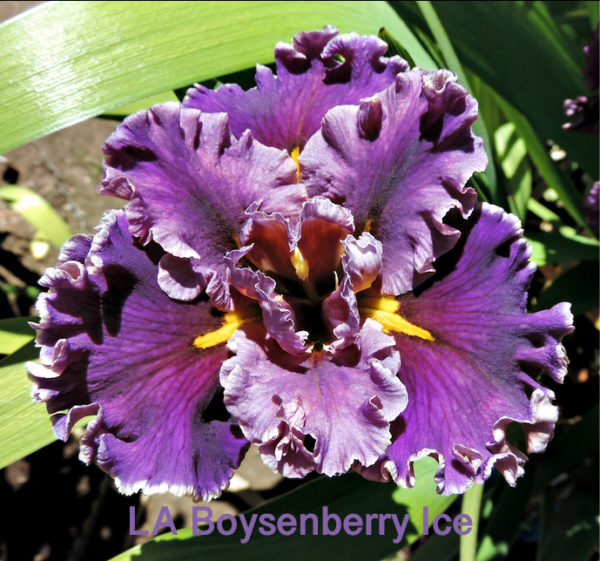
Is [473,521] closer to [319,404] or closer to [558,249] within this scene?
[319,404]

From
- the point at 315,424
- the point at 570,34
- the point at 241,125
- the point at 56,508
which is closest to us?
the point at 315,424

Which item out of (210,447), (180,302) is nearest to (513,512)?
(210,447)

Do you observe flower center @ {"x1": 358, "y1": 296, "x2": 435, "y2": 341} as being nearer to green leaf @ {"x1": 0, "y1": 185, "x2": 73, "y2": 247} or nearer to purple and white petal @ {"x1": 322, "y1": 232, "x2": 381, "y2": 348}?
purple and white petal @ {"x1": 322, "y1": 232, "x2": 381, "y2": 348}

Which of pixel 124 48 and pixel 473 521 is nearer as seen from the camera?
pixel 124 48

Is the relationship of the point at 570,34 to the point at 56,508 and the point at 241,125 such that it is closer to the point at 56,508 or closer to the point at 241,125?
the point at 241,125

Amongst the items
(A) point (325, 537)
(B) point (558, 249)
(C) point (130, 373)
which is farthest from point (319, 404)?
(B) point (558, 249)

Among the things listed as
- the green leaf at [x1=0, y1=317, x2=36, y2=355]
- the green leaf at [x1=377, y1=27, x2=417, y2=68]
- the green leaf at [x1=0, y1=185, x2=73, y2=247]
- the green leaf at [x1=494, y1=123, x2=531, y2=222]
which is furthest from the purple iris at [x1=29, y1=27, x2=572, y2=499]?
A: the green leaf at [x1=0, y1=185, x2=73, y2=247]

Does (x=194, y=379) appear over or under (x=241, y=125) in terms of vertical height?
under
